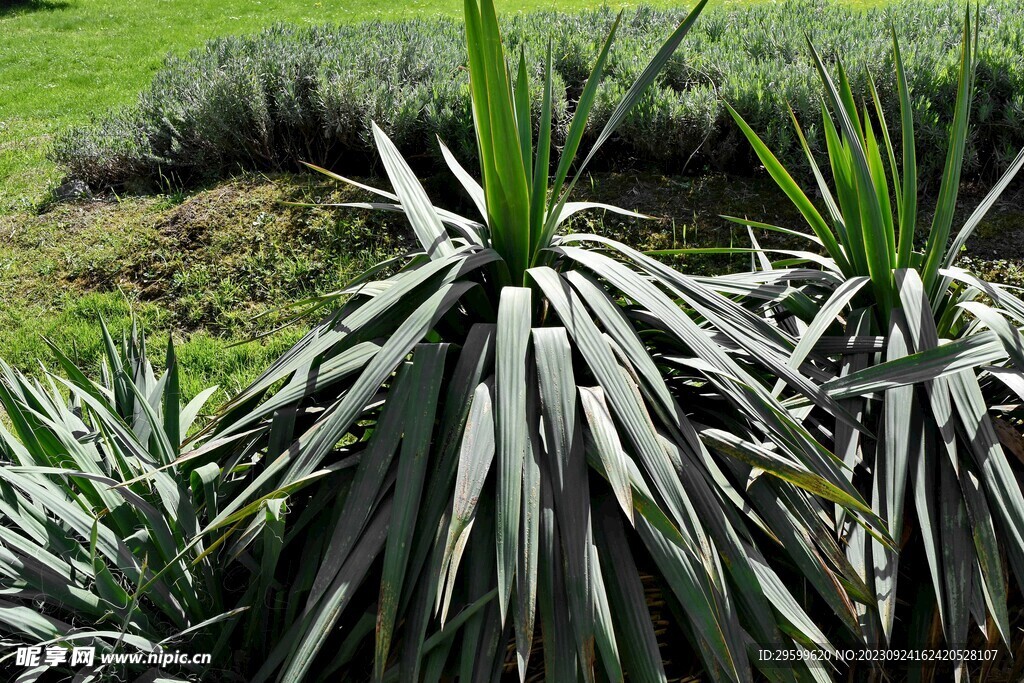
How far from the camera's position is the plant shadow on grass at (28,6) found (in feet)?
51.0

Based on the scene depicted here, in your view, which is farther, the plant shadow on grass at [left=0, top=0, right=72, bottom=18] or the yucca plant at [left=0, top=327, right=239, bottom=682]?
the plant shadow on grass at [left=0, top=0, right=72, bottom=18]

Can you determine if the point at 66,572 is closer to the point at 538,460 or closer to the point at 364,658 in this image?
the point at 364,658

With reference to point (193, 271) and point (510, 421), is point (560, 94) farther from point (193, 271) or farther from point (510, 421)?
point (510, 421)

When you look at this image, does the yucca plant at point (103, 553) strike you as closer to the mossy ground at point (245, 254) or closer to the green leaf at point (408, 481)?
the green leaf at point (408, 481)

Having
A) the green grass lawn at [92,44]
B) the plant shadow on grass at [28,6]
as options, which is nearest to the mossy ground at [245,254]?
the green grass lawn at [92,44]

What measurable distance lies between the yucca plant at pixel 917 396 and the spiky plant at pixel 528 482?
0.55ft

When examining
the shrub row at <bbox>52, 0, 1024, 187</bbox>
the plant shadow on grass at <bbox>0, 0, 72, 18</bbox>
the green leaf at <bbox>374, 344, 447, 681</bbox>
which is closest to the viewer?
→ the green leaf at <bbox>374, 344, 447, 681</bbox>

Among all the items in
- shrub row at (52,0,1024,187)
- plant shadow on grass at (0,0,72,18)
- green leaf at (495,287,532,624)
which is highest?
plant shadow on grass at (0,0,72,18)

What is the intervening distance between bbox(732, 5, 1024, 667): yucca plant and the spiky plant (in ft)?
0.55

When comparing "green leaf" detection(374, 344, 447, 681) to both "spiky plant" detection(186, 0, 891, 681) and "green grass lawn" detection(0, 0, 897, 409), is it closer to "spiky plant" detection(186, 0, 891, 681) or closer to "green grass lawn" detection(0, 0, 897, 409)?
"spiky plant" detection(186, 0, 891, 681)

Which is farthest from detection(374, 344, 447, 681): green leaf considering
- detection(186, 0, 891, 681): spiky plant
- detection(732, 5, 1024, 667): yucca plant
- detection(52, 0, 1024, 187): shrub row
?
detection(52, 0, 1024, 187): shrub row

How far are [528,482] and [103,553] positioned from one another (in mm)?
1014

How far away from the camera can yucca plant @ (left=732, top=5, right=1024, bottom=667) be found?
177cm

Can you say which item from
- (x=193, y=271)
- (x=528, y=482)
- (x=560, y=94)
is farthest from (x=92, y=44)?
(x=528, y=482)
